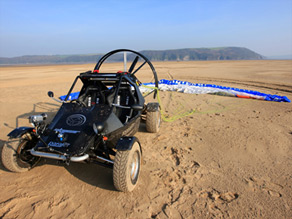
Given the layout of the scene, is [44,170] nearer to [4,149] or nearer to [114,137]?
[4,149]

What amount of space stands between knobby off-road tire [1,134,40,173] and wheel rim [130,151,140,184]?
1904 mm

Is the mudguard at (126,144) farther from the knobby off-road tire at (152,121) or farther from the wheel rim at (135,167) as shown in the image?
the knobby off-road tire at (152,121)

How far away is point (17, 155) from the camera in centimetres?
346

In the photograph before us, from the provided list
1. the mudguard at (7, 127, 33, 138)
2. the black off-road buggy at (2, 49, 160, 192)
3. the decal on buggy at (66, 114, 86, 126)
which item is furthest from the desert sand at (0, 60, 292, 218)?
the decal on buggy at (66, 114, 86, 126)

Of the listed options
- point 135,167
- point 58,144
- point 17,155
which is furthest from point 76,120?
point 135,167

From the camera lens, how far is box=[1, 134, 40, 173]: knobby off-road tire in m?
3.39

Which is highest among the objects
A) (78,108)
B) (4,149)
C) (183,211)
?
(78,108)

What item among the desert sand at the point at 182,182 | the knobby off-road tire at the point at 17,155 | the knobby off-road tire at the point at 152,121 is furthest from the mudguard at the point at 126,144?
the knobby off-road tire at the point at 152,121

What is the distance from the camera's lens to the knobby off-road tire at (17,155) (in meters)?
3.39

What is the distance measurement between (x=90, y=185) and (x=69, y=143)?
77 centimetres

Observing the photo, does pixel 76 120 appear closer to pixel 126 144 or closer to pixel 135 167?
pixel 126 144

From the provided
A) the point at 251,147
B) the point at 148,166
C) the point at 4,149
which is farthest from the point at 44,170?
the point at 251,147

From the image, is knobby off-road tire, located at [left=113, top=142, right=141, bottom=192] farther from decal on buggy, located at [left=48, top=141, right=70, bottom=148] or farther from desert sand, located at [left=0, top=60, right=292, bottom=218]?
decal on buggy, located at [left=48, top=141, right=70, bottom=148]

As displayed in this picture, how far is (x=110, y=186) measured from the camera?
10.7 ft
